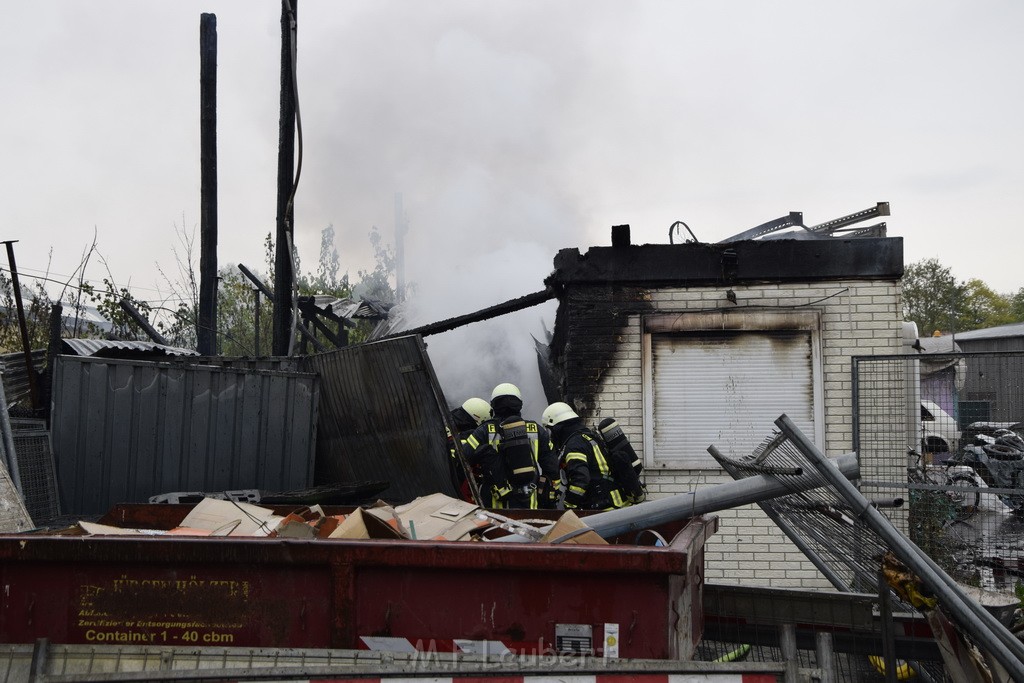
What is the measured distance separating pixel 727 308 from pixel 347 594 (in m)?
5.54

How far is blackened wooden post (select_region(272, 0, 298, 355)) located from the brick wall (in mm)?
4261

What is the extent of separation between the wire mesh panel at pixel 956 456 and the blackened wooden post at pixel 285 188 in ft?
22.1

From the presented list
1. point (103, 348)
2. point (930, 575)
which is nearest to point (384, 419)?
point (103, 348)

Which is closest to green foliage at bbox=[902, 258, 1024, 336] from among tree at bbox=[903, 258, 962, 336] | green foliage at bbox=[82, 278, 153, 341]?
tree at bbox=[903, 258, 962, 336]

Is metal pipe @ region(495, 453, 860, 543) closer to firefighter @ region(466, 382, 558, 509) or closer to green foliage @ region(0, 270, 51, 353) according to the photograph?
firefighter @ region(466, 382, 558, 509)

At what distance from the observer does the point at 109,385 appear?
714 centimetres

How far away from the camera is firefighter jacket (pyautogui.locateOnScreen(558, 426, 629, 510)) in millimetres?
6625

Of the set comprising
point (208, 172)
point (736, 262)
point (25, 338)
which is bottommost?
point (25, 338)

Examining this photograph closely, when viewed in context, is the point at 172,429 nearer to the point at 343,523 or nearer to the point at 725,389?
the point at 343,523

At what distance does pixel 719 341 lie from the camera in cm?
815

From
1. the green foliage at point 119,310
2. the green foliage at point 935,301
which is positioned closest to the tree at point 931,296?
the green foliage at point 935,301

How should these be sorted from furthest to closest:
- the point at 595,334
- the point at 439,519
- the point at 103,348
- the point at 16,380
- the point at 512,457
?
the point at 103,348 < the point at 16,380 < the point at 595,334 < the point at 512,457 < the point at 439,519

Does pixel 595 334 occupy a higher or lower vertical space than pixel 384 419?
higher

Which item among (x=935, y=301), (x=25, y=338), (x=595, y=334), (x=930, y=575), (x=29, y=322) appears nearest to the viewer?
(x=930, y=575)
